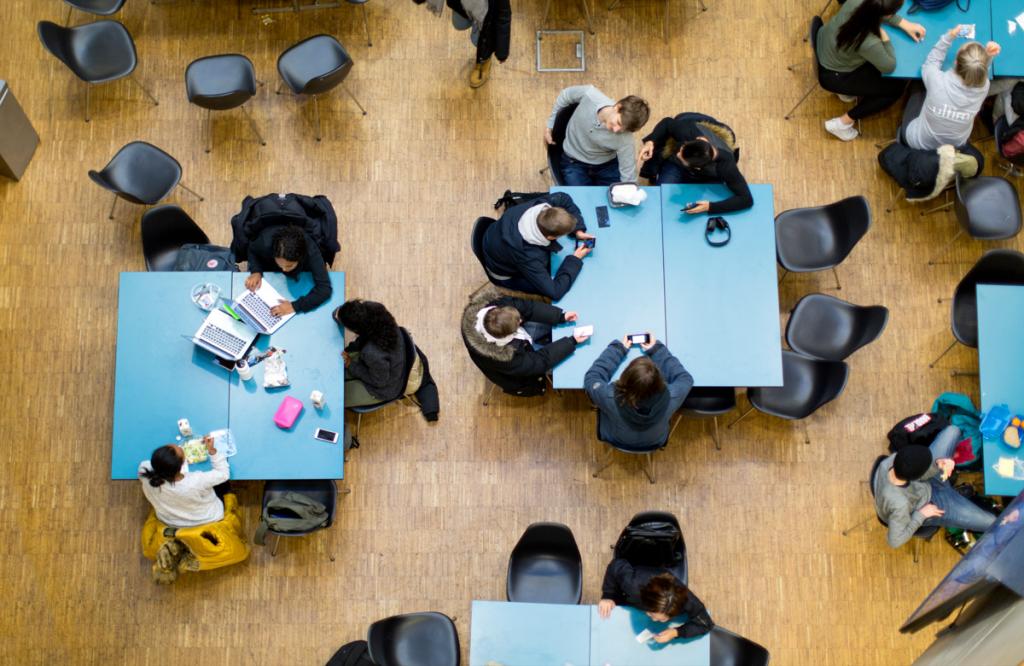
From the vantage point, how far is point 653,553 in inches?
215

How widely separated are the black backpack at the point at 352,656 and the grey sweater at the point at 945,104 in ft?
17.4

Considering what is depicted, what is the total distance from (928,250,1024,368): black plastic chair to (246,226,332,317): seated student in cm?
428

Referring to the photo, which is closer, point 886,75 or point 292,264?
point 292,264

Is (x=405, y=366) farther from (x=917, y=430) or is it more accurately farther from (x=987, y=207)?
(x=987, y=207)

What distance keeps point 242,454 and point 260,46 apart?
11.1ft

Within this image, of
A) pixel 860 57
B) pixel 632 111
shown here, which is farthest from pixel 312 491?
pixel 860 57

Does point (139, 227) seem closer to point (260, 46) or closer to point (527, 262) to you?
point (260, 46)

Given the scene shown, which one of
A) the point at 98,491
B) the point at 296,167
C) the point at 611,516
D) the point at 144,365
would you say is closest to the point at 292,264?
the point at 144,365

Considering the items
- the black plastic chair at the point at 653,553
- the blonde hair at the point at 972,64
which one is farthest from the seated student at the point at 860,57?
the black plastic chair at the point at 653,553

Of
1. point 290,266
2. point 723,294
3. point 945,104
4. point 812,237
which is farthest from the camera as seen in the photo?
point 812,237

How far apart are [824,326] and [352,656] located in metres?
3.89

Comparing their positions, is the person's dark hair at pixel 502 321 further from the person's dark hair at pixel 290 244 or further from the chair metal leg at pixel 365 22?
the chair metal leg at pixel 365 22

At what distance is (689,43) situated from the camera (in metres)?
7.19

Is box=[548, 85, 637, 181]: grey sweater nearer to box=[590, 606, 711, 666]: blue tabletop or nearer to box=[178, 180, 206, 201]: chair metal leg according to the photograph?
box=[178, 180, 206, 201]: chair metal leg
